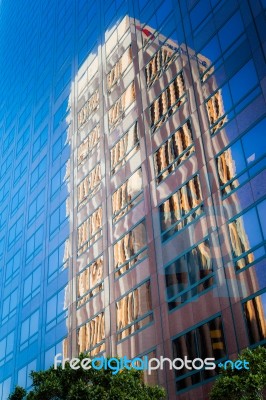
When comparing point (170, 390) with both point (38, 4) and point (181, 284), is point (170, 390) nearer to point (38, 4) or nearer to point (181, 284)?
point (181, 284)

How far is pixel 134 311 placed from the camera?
30703 mm

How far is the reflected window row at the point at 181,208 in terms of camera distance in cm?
2816

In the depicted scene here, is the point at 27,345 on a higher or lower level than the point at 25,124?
lower

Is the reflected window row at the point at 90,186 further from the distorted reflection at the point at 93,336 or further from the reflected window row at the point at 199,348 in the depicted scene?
the reflected window row at the point at 199,348

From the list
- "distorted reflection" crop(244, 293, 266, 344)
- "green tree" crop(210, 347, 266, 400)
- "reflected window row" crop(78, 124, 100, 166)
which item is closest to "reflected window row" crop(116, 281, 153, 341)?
"distorted reflection" crop(244, 293, 266, 344)

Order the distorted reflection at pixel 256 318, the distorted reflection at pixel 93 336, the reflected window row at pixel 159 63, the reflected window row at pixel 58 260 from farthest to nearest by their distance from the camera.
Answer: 1. the reflected window row at pixel 58 260
2. the reflected window row at pixel 159 63
3. the distorted reflection at pixel 93 336
4. the distorted reflection at pixel 256 318

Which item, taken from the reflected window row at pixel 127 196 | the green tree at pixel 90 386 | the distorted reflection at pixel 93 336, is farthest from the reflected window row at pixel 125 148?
the green tree at pixel 90 386

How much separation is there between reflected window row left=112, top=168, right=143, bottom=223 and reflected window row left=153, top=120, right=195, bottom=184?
198 centimetres

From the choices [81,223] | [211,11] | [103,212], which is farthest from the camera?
[81,223]

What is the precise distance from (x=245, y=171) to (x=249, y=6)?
10.0m

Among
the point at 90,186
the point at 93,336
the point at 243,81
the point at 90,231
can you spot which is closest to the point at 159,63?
the point at 243,81

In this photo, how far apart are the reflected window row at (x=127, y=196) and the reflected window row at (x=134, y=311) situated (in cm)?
608

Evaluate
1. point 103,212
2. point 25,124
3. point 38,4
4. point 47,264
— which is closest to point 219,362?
point 103,212

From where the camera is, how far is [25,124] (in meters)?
64.7
